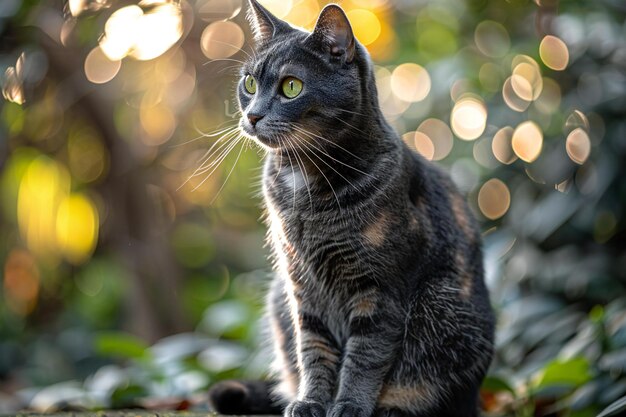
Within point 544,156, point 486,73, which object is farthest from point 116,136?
point 544,156

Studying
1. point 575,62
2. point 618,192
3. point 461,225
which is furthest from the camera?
point 575,62

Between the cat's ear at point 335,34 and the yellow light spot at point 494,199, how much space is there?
1914 mm

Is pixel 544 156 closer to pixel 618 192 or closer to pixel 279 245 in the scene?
pixel 618 192

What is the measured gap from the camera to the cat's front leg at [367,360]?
216 cm

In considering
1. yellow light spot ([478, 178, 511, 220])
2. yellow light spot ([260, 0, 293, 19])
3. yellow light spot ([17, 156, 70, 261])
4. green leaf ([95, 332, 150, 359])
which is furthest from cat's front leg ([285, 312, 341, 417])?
yellow light spot ([17, 156, 70, 261])

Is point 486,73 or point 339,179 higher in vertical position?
point 339,179

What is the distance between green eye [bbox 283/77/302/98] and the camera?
216 cm

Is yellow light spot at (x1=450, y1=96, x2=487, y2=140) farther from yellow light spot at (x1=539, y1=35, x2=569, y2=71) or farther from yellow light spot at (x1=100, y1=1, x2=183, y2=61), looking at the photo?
yellow light spot at (x1=100, y1=1, x2=183, y2=61)

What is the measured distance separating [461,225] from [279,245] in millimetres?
603

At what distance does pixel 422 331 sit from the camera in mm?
2268

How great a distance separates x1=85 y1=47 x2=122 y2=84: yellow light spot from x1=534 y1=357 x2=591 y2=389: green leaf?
2.81 m

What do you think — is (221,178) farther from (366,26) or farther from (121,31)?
(121,31)

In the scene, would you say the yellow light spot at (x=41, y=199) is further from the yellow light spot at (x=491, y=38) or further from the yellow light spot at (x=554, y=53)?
the yellow light spot at (x=554, y=53)

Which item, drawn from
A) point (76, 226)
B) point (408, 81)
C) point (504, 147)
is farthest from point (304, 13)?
point (76, 226)
